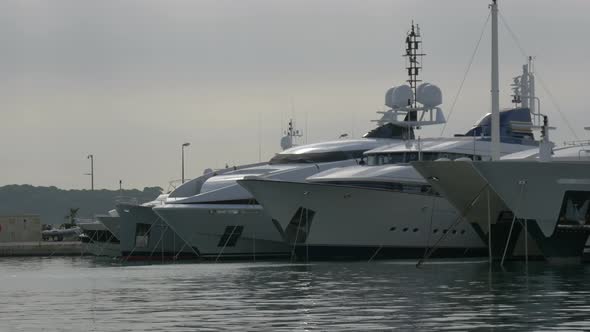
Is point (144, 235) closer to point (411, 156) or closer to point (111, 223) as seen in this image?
point (111, 223)

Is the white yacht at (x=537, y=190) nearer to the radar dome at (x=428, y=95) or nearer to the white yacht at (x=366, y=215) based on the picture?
the white yacht at (x=366, y=215)

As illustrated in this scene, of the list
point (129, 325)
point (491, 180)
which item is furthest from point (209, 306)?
point (491, 180)

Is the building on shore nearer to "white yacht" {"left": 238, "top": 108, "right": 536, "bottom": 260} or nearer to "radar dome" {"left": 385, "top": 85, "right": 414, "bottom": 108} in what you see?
"radar dome" {"left": 385, "top": 85, "right": 414, "bottom": 108}

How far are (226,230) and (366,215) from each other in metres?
10.5

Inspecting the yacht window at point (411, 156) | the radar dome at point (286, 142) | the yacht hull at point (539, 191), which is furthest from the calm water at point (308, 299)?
the radar dome at point (286, 142)

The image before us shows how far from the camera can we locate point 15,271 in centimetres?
6134

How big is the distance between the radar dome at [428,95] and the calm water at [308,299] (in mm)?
22473

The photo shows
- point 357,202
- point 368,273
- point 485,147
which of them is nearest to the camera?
point 368,273

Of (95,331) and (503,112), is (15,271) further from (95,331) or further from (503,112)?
(95,331)

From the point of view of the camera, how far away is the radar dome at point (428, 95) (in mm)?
75625

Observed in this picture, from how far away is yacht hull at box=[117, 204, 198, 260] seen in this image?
3061 inches

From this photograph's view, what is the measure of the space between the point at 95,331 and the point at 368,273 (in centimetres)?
2160

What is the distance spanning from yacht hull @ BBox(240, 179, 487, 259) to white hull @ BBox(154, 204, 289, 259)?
228 inches

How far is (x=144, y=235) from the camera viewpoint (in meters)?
78.2
